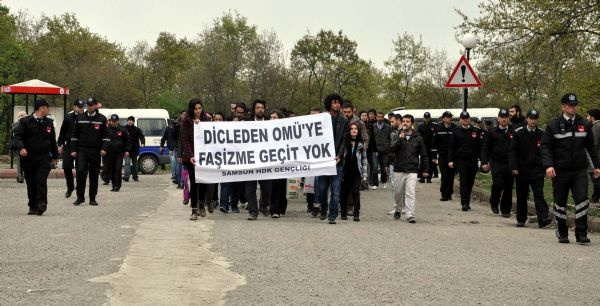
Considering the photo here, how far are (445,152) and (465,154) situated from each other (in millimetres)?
2657

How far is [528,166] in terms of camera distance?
15492mm

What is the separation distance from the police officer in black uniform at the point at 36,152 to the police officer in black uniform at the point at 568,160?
8.14 m

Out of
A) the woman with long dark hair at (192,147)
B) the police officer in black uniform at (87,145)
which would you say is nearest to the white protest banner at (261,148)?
the woman with long dark hair at (192,147)

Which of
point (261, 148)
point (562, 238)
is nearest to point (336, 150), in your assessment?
point (261, 148)

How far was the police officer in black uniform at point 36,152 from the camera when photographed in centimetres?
1542

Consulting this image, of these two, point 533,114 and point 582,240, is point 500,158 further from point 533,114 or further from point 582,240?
point 582,240

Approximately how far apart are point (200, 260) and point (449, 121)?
1343 cm

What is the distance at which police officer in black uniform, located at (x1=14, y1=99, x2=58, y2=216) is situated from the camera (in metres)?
15.4

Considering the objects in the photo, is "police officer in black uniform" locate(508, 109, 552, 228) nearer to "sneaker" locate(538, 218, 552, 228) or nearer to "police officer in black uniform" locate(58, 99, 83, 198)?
"sneaker" locate(538, 218, 552, 228)

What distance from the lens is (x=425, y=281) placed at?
8922 mm

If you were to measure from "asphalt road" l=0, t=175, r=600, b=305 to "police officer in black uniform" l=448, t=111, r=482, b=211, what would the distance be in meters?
3.12

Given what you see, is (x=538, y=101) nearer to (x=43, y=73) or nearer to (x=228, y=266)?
(x=43, y=73)

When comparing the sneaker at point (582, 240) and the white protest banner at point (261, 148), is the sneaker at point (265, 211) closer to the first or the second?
the white protest banner at point (261, 148)

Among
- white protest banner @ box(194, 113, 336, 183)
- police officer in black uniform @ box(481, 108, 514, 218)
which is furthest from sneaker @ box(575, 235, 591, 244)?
white protest banner @ box(194, 113, 336, 183)
